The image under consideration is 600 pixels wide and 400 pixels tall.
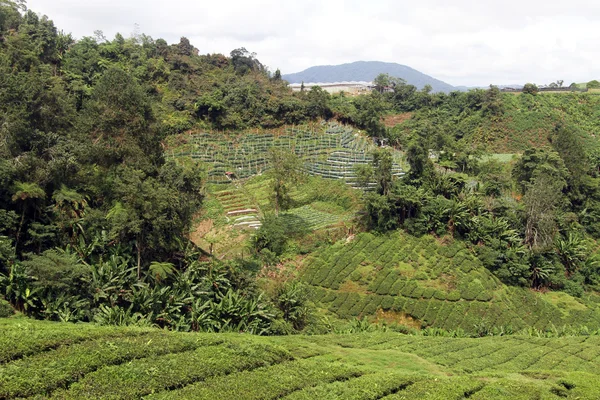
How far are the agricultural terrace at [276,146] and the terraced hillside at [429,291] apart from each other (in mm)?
10329

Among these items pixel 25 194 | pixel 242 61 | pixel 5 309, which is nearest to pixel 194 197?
pixel 25 194

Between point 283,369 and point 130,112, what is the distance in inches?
705

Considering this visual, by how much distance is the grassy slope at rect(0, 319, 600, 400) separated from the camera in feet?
33.9

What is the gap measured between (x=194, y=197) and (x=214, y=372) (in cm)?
1506

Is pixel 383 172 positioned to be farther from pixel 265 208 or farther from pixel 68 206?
pixel 68 206

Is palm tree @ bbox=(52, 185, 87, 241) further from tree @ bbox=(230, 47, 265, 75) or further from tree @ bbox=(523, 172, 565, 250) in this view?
tree @ bbox=(230, 47, 265, 75)

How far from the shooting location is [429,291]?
1083 inches

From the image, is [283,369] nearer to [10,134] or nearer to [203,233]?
[10,134]

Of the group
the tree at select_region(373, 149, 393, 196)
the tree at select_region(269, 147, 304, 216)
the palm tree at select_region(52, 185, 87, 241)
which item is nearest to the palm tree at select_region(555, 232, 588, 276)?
the tree at select_region(373, 149, 393, 196)

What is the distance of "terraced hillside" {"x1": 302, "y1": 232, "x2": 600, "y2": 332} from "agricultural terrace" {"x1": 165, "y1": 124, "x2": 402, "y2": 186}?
10.3m

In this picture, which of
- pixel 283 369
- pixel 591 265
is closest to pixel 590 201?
pixel 591 265

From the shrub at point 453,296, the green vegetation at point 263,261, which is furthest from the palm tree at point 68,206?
the shrub at point 453,296

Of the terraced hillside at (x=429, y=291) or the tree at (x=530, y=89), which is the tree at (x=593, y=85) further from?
the terraced hillside at (x=429, y=291)

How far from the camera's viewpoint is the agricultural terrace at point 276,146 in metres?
41.5
